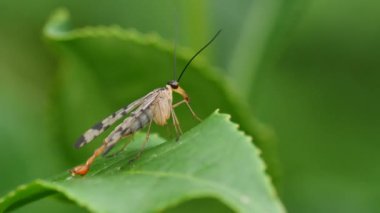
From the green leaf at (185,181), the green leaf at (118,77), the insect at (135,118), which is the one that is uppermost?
the green leaf at (118,77)

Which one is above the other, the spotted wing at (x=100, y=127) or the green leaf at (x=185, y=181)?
the spotted wing at (x=100, y=127)

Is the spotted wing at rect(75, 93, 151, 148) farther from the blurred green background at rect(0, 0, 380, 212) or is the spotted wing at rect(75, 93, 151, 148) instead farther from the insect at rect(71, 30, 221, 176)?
the blurred green background at rect(0, 0, 380, 212)

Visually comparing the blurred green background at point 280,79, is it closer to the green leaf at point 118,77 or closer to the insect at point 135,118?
the green leaf at point 118,77

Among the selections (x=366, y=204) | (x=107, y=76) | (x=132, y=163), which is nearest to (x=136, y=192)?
(x=132, y=163)

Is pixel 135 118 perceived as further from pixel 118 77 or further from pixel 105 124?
pixel 118 77

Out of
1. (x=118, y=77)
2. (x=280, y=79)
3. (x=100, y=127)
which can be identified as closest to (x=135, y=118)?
(x=100, y=127)

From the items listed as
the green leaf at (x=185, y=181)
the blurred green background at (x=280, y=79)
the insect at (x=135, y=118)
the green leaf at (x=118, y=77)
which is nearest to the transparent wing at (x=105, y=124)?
the insect at (x=135, y=118)

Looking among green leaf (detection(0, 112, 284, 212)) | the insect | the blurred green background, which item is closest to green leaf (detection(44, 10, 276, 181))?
the blurred green background
